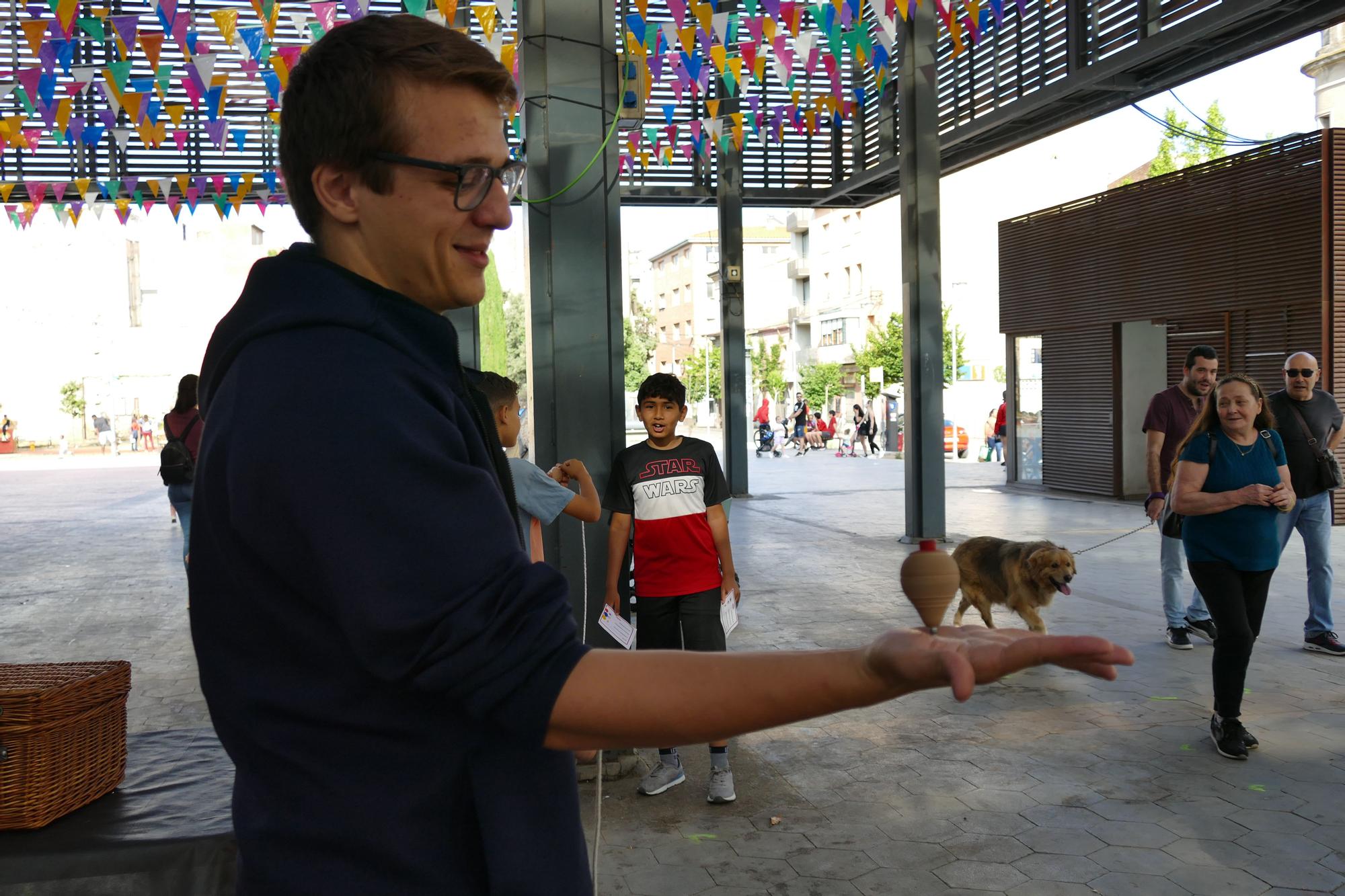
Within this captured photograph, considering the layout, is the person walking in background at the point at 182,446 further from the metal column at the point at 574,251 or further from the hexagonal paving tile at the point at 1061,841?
the hexagonal paving tile at the point at 1061,841

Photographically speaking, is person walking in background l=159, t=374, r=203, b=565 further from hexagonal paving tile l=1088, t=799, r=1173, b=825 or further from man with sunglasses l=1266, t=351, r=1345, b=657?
man with sunglasses l=1266, t=351, r=1345, b=657

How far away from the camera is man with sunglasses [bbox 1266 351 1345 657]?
7496mm

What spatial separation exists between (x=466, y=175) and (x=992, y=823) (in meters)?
4.24

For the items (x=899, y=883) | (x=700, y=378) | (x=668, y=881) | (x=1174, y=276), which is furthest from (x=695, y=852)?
(x=700, y=378)

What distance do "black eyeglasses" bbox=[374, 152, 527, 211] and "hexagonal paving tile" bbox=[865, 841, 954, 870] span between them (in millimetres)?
3709

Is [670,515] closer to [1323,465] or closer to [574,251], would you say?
[574,251]

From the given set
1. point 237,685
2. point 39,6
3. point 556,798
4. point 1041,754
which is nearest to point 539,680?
point 556,798

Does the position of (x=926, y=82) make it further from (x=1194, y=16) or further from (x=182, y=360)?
(x=182, y=360)

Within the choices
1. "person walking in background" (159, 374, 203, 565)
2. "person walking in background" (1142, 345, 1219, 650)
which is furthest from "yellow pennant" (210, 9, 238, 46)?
"person walking in background" (1142, 345, 1219, 650)

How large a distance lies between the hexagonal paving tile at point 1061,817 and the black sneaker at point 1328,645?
3.70 metres

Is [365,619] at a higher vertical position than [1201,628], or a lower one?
higher

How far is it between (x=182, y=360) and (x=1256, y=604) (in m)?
64.1

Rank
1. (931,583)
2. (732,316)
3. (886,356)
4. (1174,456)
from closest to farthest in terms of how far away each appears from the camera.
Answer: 1. (931,583)
2. (1174,456)
3. (732,316)
4. (886,356)

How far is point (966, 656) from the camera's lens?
1007mm
